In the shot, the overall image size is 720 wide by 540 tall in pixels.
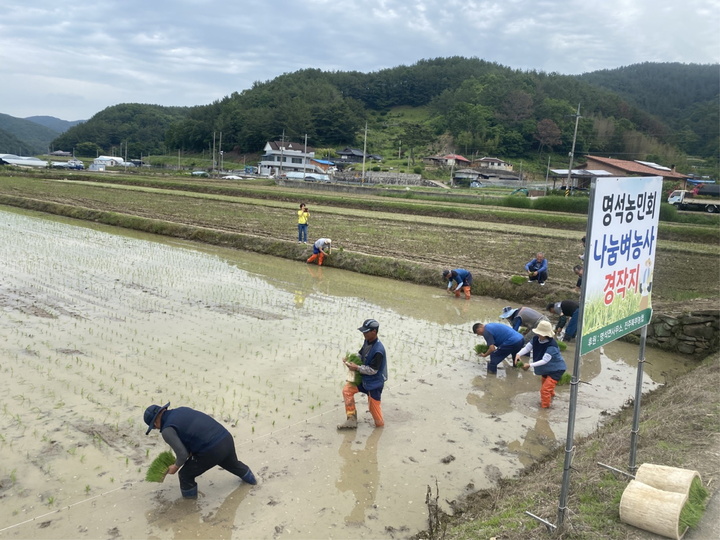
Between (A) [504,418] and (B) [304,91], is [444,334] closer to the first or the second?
(A) [504,418]

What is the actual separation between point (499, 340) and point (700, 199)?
32962 mm

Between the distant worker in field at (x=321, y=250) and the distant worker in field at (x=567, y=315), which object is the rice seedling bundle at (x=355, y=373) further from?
A: the distant worker in field at (x=321, y=250)

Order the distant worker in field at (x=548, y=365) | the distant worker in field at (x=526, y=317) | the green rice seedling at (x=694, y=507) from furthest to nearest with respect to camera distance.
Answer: the distant worker in field at (x=526, y=317) < the distant worker in field at (x=548, y=365) < the green rice seedling at (x=694, y=507)

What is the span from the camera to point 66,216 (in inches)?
960

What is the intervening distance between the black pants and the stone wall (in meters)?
8.60

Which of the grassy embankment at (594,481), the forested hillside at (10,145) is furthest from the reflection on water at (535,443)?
the forested hillside at (10,145)

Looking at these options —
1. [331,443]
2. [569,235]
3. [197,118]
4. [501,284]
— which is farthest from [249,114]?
[331,443]

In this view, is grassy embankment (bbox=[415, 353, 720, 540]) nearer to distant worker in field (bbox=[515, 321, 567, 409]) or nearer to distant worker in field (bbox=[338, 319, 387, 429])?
distant worker in field (bbox=[515, 321, 567, 409])

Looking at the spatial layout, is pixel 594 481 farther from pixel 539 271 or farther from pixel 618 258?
pixel 539 271

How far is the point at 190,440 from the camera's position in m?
4.55

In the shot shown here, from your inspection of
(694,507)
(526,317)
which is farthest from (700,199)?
(694,507)

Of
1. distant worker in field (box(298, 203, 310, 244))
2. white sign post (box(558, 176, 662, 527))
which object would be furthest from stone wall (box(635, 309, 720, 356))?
distant worker in field (box(298, 203, 310, 244))

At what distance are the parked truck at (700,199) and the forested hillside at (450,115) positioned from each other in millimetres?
30750

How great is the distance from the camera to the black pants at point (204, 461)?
4555 millimetres
